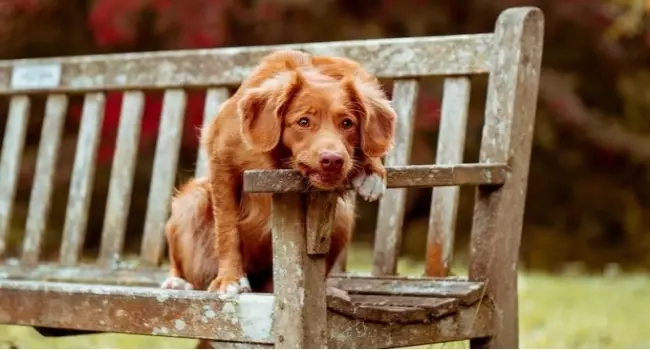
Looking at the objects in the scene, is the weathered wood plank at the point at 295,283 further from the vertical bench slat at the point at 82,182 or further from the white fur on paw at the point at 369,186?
the vertical bench slat at the point at 82,182

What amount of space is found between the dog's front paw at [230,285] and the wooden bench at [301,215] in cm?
19

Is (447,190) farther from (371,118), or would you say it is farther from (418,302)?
(371,118)

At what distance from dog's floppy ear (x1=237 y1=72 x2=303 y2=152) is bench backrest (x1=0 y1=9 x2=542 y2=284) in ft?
1.43

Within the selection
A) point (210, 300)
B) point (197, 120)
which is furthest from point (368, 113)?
point (197, 120)

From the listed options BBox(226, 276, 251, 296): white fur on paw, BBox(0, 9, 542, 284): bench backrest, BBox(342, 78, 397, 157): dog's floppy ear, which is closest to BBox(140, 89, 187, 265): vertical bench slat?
BBox(0, 9, 542, 284): bench backrest

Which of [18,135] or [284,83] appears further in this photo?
[18,135]

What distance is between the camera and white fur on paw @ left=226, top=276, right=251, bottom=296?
362 centimetres

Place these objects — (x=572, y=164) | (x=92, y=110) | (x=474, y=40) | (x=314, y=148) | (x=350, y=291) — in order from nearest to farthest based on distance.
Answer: (x=314, y=148), (x=350, y=291), (x=474, y=40), (x=92, y=110), (x=572, y=164)

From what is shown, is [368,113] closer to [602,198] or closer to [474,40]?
[474,40]

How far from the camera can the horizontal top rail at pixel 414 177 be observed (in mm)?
3121

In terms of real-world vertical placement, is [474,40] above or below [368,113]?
above

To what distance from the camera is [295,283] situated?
3180 millimetres

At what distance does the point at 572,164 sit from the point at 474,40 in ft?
28.9

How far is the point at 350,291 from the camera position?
156 inches
